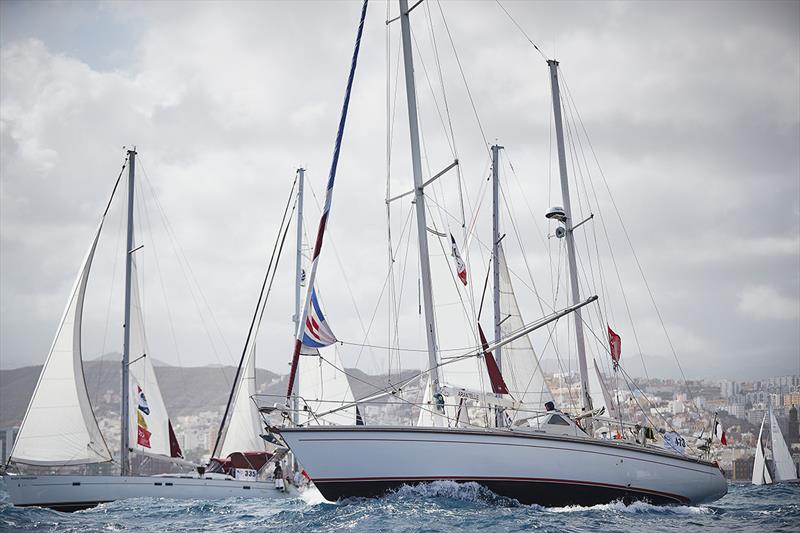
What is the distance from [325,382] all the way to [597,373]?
13747mm

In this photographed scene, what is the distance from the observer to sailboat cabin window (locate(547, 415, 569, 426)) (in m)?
20.1

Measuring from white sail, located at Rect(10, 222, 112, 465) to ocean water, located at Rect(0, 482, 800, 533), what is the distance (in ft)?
10.4

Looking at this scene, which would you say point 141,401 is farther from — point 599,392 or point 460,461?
point 599,392

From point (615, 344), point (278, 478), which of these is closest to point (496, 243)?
point (615, 344)

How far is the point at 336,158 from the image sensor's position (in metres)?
20.9

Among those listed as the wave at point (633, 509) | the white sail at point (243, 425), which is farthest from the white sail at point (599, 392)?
the white sail at point (243, 425)

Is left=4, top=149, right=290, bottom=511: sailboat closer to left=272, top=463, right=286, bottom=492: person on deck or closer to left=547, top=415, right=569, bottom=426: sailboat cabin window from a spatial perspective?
left=272, top=463, right=286, bottom=492: person on deck

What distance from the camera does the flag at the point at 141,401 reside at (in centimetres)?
2939

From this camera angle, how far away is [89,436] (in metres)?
26.1

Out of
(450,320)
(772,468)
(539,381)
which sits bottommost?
(772,468)

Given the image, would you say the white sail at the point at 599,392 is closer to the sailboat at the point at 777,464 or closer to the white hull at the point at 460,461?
the white hull at the point at 460,461

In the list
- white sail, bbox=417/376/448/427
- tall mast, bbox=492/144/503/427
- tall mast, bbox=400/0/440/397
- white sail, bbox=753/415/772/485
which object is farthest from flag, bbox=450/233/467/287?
white sail, bbox=753/415/772/485

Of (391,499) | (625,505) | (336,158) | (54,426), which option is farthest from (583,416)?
(54,426)

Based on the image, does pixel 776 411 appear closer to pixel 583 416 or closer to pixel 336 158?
pixel 583 416
